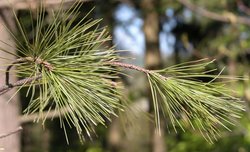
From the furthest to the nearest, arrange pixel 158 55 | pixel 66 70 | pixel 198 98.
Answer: pixel 158 55 → pixel 198 98 → pixel 66 70

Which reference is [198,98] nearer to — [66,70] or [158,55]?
[66,70]

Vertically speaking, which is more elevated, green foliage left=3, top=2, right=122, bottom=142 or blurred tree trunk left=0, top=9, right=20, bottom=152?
green foliage left=3, top=2, right=122, bottom=142

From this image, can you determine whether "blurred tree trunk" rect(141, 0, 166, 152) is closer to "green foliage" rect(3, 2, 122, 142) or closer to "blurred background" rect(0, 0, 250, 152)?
"blurred background" rect(0, 0, 250, 152)

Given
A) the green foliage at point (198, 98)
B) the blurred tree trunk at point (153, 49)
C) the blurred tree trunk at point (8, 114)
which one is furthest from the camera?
the blurred tree trunk at point (153, 49)

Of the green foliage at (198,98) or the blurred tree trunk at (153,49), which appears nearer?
the green foliage at (198,98)

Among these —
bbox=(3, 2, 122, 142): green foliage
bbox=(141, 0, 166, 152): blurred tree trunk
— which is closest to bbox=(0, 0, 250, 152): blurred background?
bbox=(141, 0, 166, 152): blurred tree trunk

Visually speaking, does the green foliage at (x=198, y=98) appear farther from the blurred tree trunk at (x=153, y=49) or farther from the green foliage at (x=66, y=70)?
the blurred tree trunk at (x=153, y=49)

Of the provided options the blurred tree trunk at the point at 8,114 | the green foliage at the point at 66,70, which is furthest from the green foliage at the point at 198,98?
the blurred tree trunk at the point at 8,114

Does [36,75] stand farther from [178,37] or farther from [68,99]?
[178,37]

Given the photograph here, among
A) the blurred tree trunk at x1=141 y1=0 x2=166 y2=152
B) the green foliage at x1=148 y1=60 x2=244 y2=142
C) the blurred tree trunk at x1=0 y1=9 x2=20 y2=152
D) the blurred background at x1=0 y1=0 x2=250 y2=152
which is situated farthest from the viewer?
the blurred tree trunk at x1=141 y1=0 x2=166 y2=152

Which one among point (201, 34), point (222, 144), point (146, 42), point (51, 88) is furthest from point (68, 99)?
point (201, 34)

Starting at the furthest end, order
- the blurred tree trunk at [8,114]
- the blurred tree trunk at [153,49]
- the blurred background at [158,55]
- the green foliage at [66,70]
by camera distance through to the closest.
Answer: the blurred tree trunk at [153,49]
the blurred background at [158,55]
the blurred tree trunk at [8,114]
the green foliage at [66,70]

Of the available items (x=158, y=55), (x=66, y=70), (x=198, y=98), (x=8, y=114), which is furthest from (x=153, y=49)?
(x=66, y=70)
